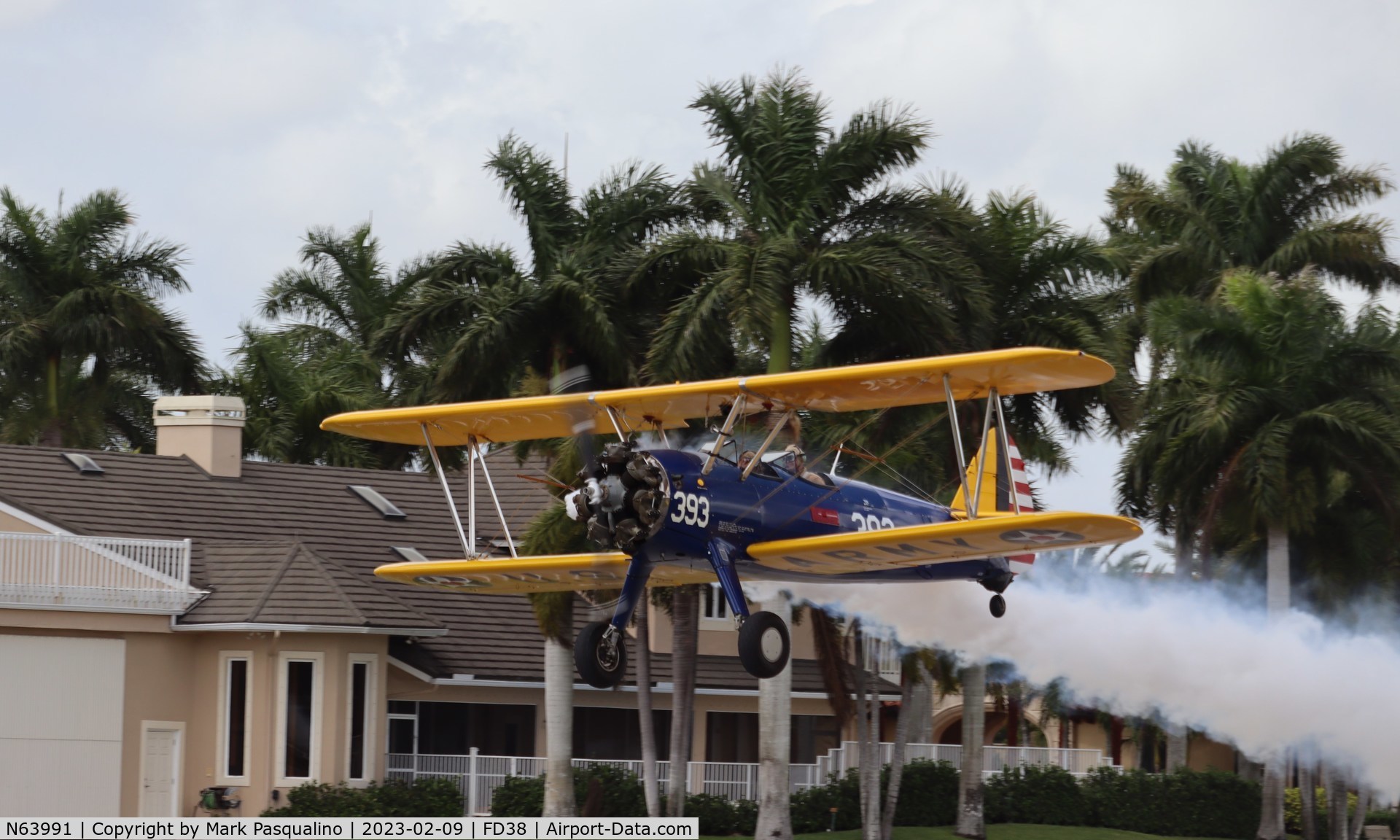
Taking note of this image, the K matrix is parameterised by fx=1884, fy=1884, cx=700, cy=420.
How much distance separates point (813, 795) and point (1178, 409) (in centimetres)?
1027

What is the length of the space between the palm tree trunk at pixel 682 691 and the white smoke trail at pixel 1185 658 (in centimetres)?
615

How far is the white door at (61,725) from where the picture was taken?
30250 mm

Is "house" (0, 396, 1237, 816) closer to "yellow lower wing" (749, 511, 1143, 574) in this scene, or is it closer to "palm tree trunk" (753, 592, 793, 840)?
"palm tree trunk" (753, 592, 793, 840)

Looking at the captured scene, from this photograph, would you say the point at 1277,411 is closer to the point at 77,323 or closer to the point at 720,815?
the point at 720,815

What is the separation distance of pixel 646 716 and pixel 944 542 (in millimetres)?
14545

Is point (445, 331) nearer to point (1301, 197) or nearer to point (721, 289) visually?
point (721, 289)

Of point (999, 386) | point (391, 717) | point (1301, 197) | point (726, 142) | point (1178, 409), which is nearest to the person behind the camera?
point (999, 386)

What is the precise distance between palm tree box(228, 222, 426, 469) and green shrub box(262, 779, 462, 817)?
11.7 meters

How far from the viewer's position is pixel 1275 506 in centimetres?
3453

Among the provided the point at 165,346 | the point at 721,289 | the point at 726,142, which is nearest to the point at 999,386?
the point at 721,289

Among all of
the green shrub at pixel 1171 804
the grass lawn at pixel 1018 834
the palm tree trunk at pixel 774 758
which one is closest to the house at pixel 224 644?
the grass lawn at pixel 1018 834

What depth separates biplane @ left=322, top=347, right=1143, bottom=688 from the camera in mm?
17984

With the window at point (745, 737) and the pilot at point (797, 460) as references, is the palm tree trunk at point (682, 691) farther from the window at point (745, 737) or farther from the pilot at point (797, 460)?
the pilot at point (797, 460)
